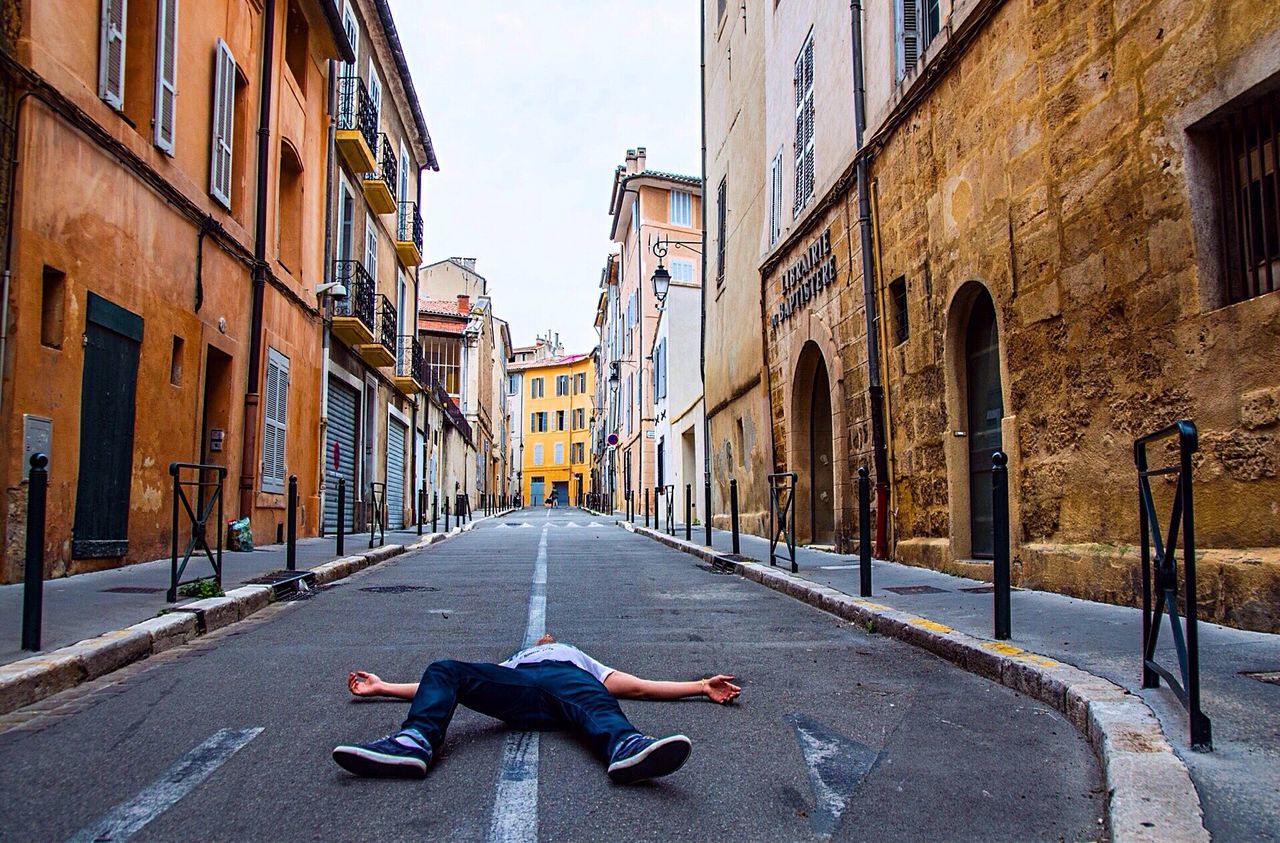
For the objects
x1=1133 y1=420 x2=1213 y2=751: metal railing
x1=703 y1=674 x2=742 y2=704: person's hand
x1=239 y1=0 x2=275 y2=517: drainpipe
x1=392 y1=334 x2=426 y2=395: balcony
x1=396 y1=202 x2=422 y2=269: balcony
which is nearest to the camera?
x1=1133 y1=420 x2=1213 y2=751: metal railing

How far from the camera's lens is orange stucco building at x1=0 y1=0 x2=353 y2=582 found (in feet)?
24.9

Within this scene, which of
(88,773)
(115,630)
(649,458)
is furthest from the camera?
(649,458)

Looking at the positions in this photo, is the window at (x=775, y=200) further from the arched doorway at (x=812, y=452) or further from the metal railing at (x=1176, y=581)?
the metal railing at (x=1176, y=581)

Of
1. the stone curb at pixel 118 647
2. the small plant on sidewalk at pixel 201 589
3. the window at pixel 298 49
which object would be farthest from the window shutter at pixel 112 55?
the window at pixel 298 49

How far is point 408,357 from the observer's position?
24797 millimetres

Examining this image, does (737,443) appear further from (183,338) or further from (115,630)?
(115,630)

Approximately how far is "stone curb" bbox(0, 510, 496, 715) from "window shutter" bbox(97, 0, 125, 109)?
469 centimetres

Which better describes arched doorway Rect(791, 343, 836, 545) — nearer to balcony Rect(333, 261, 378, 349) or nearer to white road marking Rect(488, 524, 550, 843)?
balcony Rect(333, 261, 378, 349)

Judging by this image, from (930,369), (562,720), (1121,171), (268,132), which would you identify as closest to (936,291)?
(930,369)

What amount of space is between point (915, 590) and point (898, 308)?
3.80 metres

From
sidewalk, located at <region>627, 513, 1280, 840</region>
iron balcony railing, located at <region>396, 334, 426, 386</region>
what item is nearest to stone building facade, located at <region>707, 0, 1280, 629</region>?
sidewalk, located at <region>627, 513, 1280, 840</region>

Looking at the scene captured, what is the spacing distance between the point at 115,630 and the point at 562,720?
3.33 meters

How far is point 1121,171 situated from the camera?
617 centimetres

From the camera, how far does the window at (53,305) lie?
7941mm
